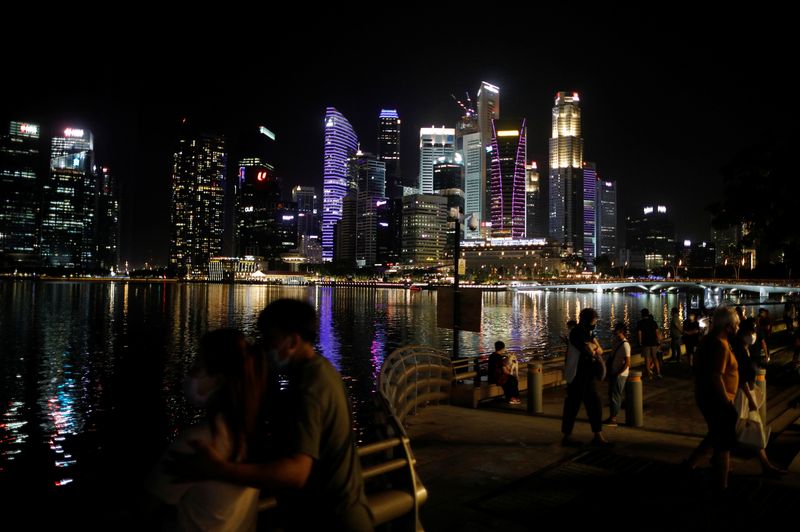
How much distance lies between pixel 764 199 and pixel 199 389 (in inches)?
441

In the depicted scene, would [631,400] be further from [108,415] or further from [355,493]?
Answer: [108,415]

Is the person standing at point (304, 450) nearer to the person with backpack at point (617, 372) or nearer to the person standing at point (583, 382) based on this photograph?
the person standing at point (583, 382)

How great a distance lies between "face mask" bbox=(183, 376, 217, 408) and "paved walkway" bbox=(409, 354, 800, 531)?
12.4 feet

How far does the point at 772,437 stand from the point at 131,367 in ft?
97.6

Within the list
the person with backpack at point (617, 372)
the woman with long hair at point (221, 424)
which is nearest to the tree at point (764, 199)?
the person with backpack at point (617, 372)

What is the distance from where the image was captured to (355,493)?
282 cm

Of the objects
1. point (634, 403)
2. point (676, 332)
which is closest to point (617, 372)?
point (634, 403)

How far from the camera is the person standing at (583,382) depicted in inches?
332

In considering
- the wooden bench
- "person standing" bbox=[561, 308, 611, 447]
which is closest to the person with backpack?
"person standing" bbox=[561, 308, 611, 447]

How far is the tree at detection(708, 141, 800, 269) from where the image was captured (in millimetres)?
9711

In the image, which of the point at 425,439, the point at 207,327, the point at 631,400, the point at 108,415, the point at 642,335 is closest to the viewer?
the point at 425,439

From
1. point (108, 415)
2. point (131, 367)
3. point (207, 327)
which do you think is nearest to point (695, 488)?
Result: point (108, 415)

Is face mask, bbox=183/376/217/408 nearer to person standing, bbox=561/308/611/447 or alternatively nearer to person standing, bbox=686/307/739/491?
person standing, bbox=686/307/739/491

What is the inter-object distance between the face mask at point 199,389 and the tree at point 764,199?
10.9 meters
